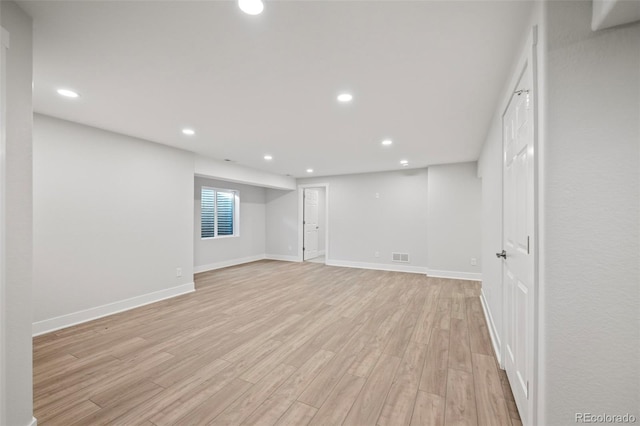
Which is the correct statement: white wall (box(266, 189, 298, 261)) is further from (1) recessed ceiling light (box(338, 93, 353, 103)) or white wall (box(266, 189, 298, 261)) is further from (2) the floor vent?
(1) recessed ceiling light (box(338, 93, 353, 103))

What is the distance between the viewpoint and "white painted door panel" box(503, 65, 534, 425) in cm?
136

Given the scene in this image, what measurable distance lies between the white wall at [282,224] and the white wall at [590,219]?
6.44m

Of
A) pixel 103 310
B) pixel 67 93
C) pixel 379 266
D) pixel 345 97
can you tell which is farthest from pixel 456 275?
pixel 67 93

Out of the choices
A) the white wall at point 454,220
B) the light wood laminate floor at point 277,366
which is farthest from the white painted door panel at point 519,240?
the white wall at point 454,220

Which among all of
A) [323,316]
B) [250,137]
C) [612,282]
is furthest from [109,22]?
[323,316]

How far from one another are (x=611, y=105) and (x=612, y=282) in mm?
724

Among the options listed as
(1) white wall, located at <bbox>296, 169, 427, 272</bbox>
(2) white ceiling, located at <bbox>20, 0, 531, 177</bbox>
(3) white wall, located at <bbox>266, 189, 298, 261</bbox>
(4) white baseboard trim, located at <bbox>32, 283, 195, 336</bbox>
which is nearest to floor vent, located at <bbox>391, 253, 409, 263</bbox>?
(1) white wall, located at <bbox>296, 169, 427, 272</bbox>

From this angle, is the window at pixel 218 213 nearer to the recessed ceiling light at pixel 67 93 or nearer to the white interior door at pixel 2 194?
the recessed ceiling light at pixel 67 93

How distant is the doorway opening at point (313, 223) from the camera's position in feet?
24.0

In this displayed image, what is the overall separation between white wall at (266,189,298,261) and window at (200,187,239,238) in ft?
3.67

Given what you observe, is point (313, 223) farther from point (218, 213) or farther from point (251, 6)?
point (251, 6)

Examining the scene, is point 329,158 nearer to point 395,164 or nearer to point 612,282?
point 395,164

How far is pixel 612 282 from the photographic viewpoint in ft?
3.51

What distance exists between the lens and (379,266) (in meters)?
6.28
